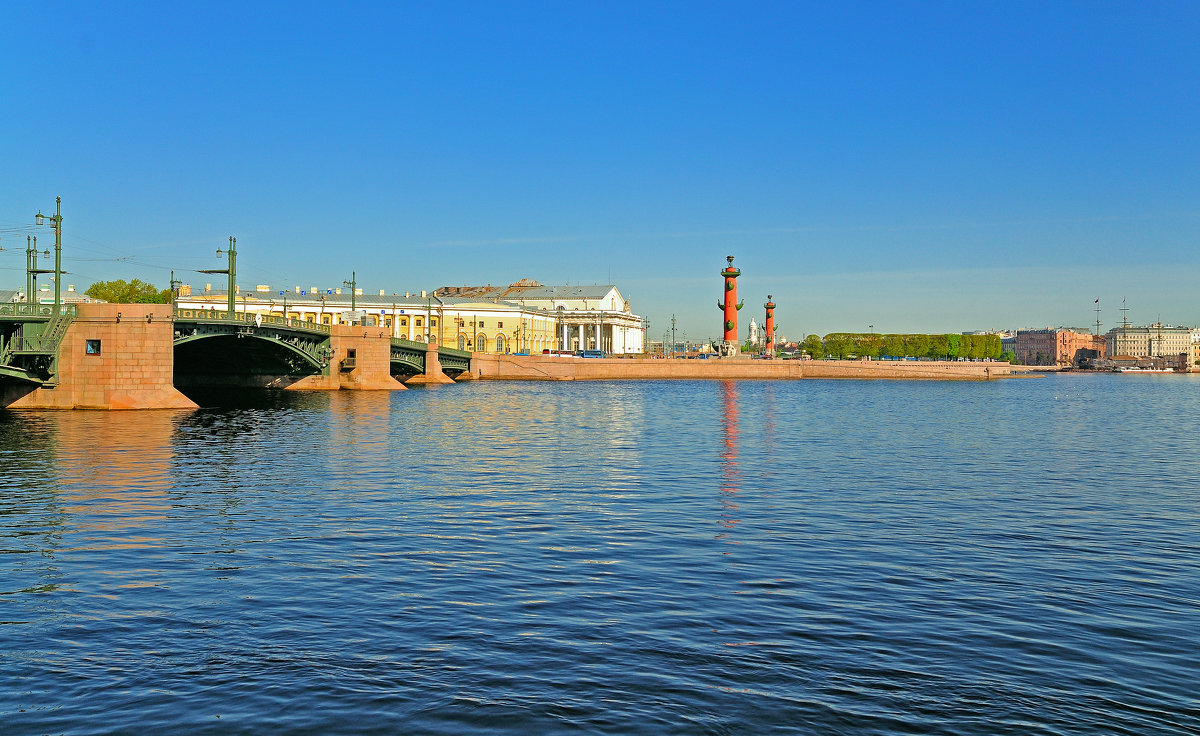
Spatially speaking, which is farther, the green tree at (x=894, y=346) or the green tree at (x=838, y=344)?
the green tree at (x=838, y=344)

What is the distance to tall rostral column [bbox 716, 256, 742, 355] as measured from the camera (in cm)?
12250

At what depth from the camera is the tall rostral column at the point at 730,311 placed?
122 metres

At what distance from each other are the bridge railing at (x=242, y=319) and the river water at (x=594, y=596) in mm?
22062

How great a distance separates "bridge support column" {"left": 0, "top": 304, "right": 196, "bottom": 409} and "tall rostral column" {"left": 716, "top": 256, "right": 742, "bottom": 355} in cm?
8727

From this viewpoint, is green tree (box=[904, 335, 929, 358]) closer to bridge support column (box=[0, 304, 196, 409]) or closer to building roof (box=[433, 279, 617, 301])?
building roof (box=[433, 279, 617, 301])

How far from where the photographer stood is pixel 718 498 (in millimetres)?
19594

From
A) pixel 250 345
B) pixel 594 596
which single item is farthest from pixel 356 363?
pixel 594 596

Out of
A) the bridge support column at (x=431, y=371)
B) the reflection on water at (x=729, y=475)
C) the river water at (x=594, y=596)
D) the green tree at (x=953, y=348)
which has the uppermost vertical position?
the green tree at (x=953, y=348)

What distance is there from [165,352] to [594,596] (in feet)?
→ 120

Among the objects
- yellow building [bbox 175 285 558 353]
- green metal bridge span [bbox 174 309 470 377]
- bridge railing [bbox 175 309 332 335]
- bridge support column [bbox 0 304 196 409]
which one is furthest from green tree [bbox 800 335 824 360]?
bridge support column [bbox 0 304 196 409]

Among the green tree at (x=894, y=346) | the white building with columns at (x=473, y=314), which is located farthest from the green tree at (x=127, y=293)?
the green tree at (x=894, y=346)

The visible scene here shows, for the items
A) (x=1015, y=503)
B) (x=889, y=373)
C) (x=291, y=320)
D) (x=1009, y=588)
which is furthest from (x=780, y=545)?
(x=889, y=373)

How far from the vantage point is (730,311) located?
4857 inches

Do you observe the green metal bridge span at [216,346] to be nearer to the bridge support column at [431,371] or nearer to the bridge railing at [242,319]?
the bridge railing at [242,319]
